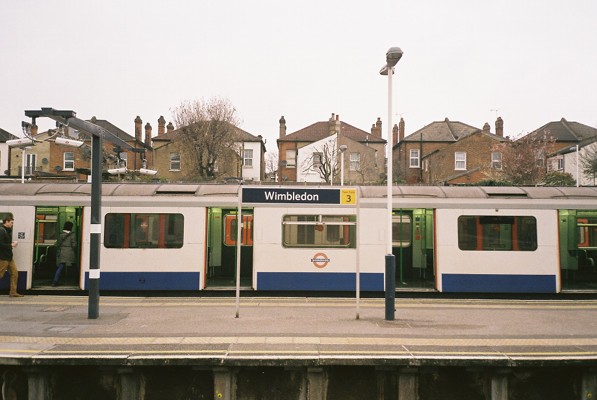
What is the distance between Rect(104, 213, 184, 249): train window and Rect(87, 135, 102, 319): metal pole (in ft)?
9.52

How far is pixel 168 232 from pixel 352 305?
4998 mm

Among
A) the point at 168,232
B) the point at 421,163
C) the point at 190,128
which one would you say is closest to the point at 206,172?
the point at 190,128

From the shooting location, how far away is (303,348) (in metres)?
6.59

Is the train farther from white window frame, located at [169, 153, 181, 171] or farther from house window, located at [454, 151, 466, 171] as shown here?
house window, located at [454, 151, 466, 171]

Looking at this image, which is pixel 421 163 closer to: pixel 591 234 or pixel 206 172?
pixel 206 172

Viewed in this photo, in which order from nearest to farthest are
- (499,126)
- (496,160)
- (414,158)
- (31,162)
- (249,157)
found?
(496,160), (249,157), (31,162), (414,158), (499,126)

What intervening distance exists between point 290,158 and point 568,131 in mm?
30729

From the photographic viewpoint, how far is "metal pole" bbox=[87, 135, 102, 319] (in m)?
8.48

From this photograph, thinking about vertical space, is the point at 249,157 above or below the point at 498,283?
above

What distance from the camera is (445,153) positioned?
42906 mm

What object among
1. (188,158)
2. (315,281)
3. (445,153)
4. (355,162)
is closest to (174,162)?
(188,158)

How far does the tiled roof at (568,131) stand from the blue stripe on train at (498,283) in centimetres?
4040

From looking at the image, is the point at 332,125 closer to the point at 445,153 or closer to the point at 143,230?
the point at 445,153

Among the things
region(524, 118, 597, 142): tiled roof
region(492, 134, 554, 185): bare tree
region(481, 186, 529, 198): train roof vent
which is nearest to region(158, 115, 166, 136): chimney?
region(492, 134, 554, 185): bare tree
